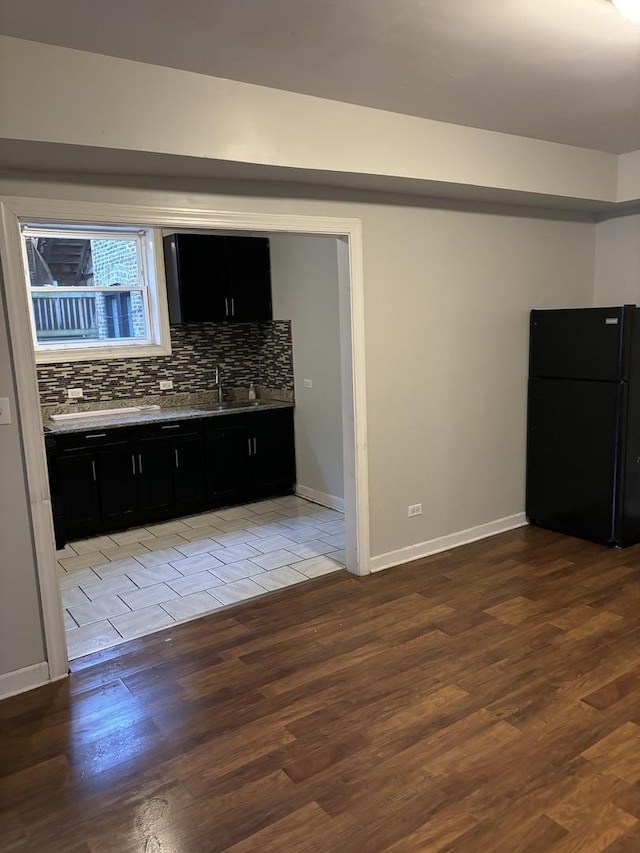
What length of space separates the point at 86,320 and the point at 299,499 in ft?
8.01

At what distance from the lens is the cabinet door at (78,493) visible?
4688 mm

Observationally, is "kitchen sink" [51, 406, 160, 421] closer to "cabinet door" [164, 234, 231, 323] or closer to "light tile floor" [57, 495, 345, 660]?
"cabinet door" [164, 234, 231, 323]

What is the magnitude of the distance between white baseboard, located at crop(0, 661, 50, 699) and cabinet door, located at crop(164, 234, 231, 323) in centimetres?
327

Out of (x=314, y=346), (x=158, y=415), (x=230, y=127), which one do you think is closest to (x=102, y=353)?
(x=158, y=415)

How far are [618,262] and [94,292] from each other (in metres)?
4.30

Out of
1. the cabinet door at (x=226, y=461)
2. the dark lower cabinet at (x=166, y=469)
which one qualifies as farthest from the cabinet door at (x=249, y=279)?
the cabinet door at (x=226, y=461)

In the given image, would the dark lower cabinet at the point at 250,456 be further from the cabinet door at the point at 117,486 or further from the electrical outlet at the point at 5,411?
the electrical outlet at the point at 5,411

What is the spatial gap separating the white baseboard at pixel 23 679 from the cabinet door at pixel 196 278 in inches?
129

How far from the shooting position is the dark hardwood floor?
6.67 feet

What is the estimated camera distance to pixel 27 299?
275 cm

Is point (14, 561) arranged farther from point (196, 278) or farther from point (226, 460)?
point (196, 278)

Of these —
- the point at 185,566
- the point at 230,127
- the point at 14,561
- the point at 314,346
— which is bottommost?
the point at 185,566

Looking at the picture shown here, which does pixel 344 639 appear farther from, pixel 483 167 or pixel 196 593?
pixel 483 167

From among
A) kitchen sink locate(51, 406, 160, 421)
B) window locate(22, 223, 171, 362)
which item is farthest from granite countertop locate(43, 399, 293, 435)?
window locate(22, 223, 171, 362)
